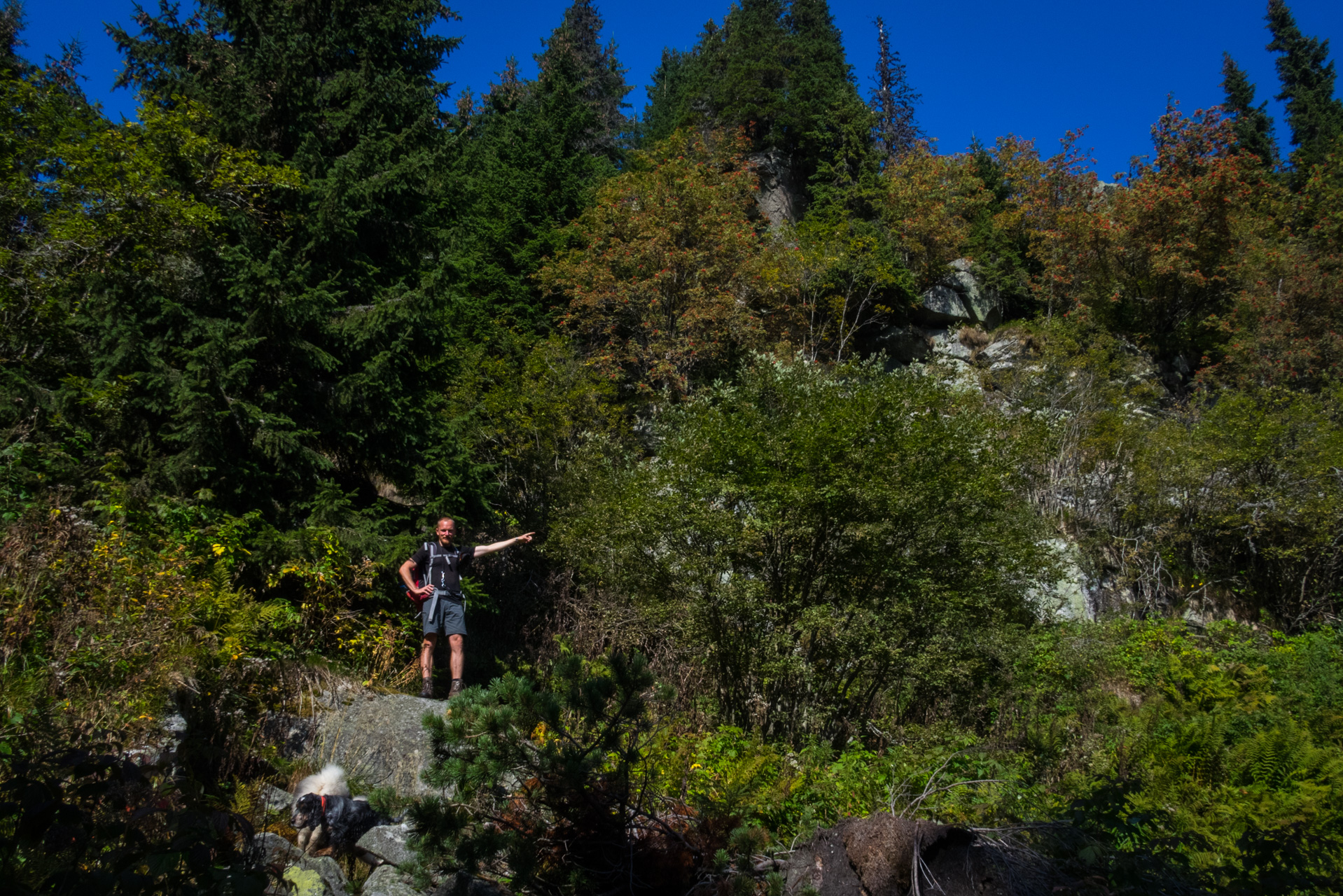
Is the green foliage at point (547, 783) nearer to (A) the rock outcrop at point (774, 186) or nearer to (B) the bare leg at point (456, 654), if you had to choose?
(B) the bare leg at point (456, 654)

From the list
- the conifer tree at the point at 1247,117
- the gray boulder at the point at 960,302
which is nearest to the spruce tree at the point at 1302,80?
the conifer tree at the point at 1247,117

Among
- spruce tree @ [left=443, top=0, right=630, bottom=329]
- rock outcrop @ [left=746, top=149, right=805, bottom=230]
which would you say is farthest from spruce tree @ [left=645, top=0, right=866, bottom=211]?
spruce tree @ [left=443, top=0, right=630, bottom=329]

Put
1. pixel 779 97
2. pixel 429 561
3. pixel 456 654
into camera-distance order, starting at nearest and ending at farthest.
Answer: pixel 456 654, pixel 429 561, pixel 779 97

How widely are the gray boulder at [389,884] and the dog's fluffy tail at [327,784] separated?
2.47ft

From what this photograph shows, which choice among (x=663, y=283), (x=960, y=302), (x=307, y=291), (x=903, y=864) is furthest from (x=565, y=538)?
(x=960, y=302)

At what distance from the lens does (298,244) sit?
9195mm

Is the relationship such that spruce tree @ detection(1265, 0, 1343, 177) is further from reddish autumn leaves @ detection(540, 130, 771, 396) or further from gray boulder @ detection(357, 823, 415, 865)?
gray boulder @ detection(357, 823, 415, 865)

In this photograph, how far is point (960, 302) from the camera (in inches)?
945

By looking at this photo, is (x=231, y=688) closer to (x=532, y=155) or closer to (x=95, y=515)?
(x=95, y=515)

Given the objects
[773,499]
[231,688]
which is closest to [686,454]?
[773,499]

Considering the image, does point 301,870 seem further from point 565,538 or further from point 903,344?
point 903,344

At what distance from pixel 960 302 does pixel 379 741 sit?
73.8ft

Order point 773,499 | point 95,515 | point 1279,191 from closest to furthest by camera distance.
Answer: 1. point 95,515
2. point 773,499
3. point 1279,191

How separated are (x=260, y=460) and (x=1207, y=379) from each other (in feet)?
72.5
